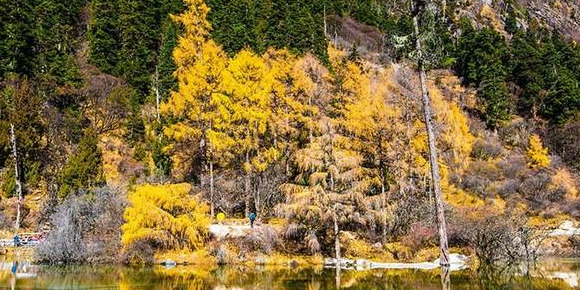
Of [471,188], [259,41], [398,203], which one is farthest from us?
[259,41]

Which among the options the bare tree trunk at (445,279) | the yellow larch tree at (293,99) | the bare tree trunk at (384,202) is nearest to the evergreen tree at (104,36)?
the yellow larch tree at (293,99)

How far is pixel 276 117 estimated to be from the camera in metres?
31.0

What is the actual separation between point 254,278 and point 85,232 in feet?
38.8

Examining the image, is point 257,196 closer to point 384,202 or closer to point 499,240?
point 384,202

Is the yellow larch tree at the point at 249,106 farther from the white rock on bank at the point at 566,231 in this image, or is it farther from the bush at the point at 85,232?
the white rock on bank at the point at 566,231

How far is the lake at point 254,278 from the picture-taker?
16.5m

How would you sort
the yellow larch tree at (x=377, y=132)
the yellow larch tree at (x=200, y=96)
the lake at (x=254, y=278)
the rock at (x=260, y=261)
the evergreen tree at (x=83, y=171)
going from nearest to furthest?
1. the lake at (x=254, y=278)
2. the rock at (x=260, y=261)
3. the yellow larch tree at (x=377, y=132)
4. the yellow larch tree at (x=200, y=96)
5. the evergreen tree at (x=83, y=171)

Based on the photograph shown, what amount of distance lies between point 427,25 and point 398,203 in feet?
44.8

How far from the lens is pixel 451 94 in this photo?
208 ft

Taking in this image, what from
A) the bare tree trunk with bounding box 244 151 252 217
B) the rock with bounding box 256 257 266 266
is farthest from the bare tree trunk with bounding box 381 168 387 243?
the bare tree trunk with bounding box 244 151 252 217

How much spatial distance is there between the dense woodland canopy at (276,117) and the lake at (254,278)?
3.64 m

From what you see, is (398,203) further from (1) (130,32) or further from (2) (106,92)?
(1) (130,32)

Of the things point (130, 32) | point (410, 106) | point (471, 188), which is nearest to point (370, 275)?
point (410, 106)

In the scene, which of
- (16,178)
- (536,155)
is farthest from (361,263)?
(536,155)
